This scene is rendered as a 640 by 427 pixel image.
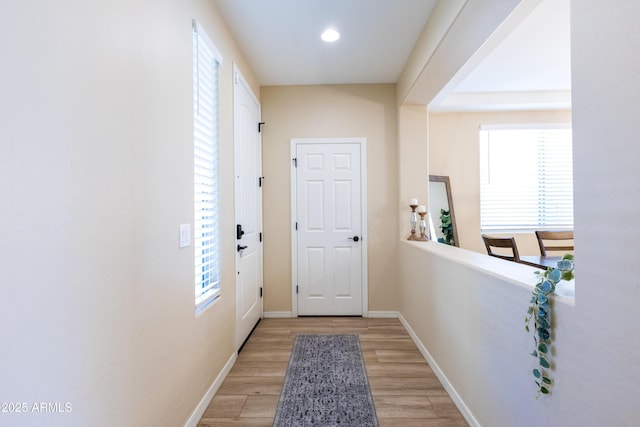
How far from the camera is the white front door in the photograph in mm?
2701

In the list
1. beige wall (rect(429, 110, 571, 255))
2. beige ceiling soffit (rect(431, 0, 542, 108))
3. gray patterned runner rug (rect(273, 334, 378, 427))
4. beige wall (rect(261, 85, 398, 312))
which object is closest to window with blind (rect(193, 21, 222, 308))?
gray patterned runner rug (rect(273, 334, 378, 427))

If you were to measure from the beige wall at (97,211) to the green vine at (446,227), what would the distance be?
3.28 metres

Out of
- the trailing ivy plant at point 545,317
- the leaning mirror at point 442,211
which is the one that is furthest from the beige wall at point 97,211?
the leaning mirror at point 442,211

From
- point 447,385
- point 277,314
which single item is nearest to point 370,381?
point 447,385

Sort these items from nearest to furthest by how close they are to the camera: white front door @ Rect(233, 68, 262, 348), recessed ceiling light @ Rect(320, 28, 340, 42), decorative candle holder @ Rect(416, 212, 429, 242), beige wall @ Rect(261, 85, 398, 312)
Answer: recessed ceiling light @ Rect(320, 28, 340, 42)
white front door @ Rect(233, 68, 262, 348)
decorative candle holder @ Rect(416, 212, 429, 242)
beige wall @ Rect(261, 85, 398, 312)

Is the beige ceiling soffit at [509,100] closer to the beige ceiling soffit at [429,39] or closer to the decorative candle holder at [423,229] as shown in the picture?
the beige ceiling soffit at [429,39]

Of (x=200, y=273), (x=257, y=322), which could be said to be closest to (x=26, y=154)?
(x=200, y=273)

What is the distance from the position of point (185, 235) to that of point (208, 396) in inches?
42.8

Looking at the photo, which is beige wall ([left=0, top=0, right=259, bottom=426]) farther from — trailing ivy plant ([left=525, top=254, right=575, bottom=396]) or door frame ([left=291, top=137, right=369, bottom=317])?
Result: door frame ([left=291, top=137, right=369, bottom=317])

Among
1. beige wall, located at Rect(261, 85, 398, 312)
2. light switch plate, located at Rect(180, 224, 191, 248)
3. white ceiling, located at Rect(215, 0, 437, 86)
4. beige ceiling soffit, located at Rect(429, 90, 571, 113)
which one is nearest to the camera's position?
light switch plate, located at Rect(180, 224, 191, 248)

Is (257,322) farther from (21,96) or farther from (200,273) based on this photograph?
(21,96)

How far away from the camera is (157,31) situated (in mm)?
1428

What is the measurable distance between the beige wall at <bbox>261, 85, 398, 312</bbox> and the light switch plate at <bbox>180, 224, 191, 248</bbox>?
1860mm

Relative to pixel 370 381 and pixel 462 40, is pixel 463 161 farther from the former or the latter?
pixel 370 381
